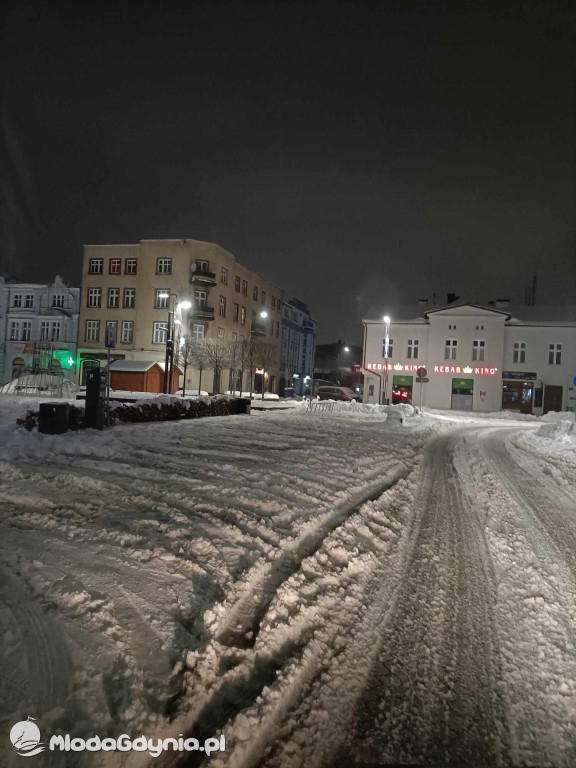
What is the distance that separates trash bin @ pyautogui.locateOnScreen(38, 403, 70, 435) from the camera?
39.7ft

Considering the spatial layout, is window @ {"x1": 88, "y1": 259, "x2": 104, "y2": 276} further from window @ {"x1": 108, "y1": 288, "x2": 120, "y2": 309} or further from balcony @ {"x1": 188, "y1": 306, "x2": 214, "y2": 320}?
balcony @ {"x1": 188, "y1": 306, "x2": 214, "y2": 320}

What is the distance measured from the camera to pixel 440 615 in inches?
162

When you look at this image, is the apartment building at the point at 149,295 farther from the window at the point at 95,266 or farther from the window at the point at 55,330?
the window at the point at 55,330

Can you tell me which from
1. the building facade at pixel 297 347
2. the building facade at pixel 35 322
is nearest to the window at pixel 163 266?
the building facade at pixel 35 322

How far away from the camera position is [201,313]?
163 feet

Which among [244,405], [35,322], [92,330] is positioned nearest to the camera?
[244,405]

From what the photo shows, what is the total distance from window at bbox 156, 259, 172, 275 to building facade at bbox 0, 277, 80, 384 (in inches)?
395

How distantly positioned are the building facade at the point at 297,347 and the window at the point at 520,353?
31071mm

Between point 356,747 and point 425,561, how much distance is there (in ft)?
9.31

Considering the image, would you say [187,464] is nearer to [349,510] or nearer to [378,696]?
[349,510]

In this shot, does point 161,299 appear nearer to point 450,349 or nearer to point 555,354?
point 450,349

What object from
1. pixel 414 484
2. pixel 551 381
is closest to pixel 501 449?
pixel 414 484
